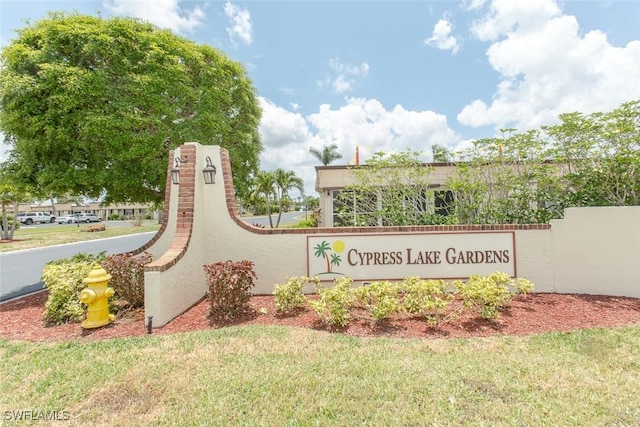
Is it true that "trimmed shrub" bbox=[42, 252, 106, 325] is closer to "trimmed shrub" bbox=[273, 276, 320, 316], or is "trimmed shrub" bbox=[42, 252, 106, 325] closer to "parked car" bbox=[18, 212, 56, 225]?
"trimmed shrub" bbox=[273, 276, 320, 316]

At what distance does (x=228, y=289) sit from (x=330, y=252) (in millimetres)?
2083

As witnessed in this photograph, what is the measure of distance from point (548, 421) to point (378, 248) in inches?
144

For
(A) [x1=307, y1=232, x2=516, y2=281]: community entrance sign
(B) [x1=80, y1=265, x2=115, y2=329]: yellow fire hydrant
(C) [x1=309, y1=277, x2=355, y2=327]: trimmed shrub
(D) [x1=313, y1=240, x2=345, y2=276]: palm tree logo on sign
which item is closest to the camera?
(C) [x1=309, y1=277, x2=355, y2=327]: trimmed shrub

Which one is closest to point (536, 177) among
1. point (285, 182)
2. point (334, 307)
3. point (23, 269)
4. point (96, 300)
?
point (334, 307)

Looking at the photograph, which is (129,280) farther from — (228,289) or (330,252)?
(330,252)

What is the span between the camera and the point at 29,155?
6645 mm

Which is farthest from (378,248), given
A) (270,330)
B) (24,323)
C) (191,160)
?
(24,323)

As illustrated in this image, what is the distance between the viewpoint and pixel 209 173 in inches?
235

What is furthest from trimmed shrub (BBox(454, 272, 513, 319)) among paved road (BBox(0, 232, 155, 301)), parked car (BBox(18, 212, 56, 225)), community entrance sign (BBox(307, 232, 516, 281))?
parked car (BBox(18, 212, 56, 225))

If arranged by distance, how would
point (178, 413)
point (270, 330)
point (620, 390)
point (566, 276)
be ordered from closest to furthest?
point (178, 413)
point (620, 390)
point (270, 330)
point (566, 276)

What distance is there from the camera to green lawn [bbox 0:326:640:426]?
253 centimetres

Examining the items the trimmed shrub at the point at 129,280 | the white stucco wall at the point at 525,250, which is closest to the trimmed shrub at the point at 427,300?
the white stucco wall at the point at 525,250

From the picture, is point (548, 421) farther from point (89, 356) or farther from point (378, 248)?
point (89, 356)

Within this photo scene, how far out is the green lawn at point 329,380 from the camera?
2.53 m
